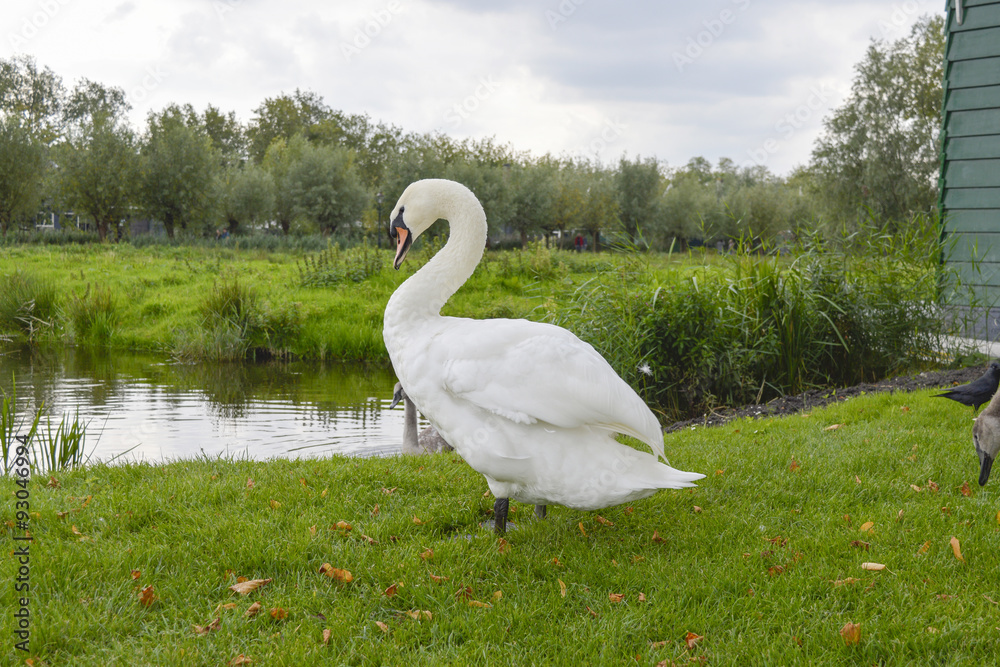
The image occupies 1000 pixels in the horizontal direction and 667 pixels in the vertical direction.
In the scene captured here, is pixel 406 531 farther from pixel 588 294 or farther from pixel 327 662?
pixel 588 294

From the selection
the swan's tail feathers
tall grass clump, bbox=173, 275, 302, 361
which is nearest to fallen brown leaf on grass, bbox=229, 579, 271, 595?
the swan's tail feathers

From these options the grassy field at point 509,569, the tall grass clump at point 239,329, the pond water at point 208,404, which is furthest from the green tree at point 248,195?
the grassy field at point 509,569

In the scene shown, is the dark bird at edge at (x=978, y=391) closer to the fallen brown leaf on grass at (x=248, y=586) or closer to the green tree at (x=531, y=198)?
the fallen brown leaf on grass at (x=248, y=586)

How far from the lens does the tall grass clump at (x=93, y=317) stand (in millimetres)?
16188

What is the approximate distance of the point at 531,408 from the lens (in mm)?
3439

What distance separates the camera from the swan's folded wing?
3.44 m

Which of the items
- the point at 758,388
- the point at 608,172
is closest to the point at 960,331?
the point at 758,388

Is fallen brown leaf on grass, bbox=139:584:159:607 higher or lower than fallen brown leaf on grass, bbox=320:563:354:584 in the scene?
lower

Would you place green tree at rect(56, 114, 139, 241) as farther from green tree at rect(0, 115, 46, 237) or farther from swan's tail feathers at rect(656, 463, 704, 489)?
swan's tail feathers at rect(656, 463, 704, 489)

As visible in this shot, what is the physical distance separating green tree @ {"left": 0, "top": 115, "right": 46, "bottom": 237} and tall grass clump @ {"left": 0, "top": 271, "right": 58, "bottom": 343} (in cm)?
2080

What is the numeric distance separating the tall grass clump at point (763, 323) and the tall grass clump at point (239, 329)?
28.9 feet

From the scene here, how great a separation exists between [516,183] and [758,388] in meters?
35.4

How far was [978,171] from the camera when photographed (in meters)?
10.4

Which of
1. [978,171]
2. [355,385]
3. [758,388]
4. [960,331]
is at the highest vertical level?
[978,171]
